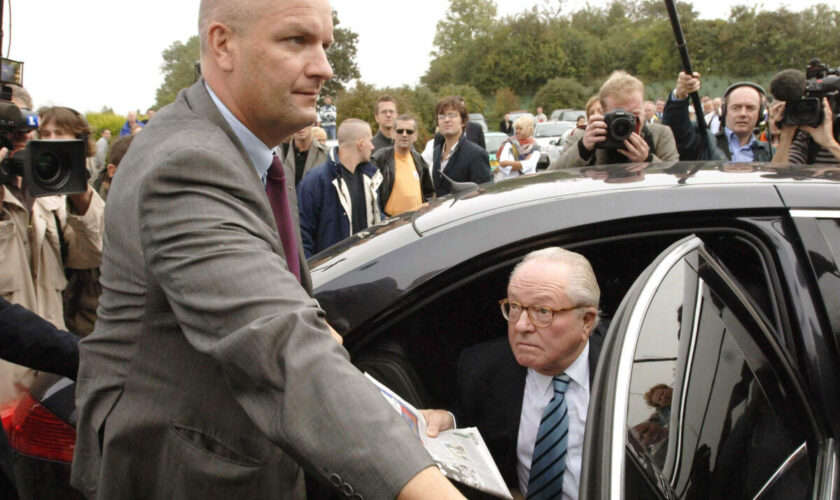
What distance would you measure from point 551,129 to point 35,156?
24007mm

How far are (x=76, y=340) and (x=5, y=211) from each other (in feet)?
6.32

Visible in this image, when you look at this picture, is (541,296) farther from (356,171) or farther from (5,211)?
(356,171)

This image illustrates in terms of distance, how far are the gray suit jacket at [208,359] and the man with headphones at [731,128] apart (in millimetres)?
3602

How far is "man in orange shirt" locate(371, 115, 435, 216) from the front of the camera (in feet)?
17.7

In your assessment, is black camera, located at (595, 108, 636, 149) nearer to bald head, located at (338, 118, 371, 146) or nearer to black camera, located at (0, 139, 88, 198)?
bald head, located at (338, 118, 371, 146)

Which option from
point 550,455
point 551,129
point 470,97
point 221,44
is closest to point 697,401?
point 550,455

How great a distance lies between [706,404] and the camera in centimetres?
134

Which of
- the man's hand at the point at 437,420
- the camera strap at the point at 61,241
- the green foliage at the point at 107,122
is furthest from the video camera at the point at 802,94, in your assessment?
the green foliage at the point at 107,122

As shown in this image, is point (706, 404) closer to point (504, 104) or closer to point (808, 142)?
point (808, 142)

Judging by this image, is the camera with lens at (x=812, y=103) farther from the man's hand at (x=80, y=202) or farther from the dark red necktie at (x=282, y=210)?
the man's hand at (x=80, y=202)

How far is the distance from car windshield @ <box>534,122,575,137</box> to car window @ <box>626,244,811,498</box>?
24194 millimetres

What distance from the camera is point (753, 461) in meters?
1.40

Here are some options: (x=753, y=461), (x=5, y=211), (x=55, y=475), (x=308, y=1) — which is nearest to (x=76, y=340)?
(x=55, y=475)

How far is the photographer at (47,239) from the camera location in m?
3.35
